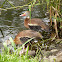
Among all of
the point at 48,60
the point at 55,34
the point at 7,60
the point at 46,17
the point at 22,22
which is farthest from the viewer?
the point at 46,17

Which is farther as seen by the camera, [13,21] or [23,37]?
[13,21]

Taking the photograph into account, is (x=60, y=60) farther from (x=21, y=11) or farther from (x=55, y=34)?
(x=21, y=11)

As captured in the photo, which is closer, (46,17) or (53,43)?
(53,43)

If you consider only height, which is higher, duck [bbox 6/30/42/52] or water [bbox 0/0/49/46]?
water [bbox 0/0/49/46]

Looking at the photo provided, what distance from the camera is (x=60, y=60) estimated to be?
53.8 inches

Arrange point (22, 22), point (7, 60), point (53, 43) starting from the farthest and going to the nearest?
point (22, 22) < point (53, 43) < point (7, 60)

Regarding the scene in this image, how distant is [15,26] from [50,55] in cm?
100

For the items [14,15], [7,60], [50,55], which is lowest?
[50,55]

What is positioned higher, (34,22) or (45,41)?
(34,22)

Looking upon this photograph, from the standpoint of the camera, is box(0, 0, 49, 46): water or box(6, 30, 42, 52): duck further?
box(0, 0, 49, 46): water

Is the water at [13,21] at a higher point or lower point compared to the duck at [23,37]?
higher

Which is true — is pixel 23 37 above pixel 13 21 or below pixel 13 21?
below

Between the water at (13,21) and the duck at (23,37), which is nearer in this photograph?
the duck at (23,37)

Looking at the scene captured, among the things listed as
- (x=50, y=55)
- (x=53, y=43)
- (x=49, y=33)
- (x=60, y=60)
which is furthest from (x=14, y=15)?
(x=60, y=60)
